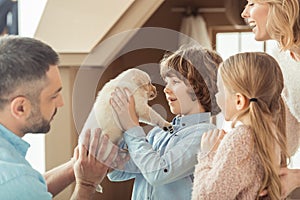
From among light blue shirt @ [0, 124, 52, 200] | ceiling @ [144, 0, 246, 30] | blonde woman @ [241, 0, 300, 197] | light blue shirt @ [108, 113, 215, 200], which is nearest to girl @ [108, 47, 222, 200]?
light blue shirt @ [108, 113, 215, 200]

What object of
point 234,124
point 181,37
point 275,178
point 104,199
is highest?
point 181,37

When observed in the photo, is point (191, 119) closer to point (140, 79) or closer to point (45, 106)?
point (140, 79)

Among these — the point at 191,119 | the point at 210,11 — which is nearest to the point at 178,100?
the point at 191,119

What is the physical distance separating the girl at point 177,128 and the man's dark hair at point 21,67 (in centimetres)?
21

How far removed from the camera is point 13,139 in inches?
36.6

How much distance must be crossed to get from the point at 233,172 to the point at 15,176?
16.2 inches

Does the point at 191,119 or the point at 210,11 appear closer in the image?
the point at 191,119

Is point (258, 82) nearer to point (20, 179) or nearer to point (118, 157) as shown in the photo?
point (118, 157)

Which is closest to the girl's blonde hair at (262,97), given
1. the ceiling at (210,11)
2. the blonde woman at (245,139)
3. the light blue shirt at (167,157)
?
the blonde woman at (245,139)

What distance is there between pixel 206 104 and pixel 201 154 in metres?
0.11

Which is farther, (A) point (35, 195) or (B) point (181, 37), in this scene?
(B) point (181, 37)

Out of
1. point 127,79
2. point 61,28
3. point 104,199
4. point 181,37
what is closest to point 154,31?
point 181,37

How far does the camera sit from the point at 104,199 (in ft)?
4.53

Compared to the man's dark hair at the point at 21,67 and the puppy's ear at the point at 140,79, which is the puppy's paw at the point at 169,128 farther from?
the man's dark hair at the point at 21,67
